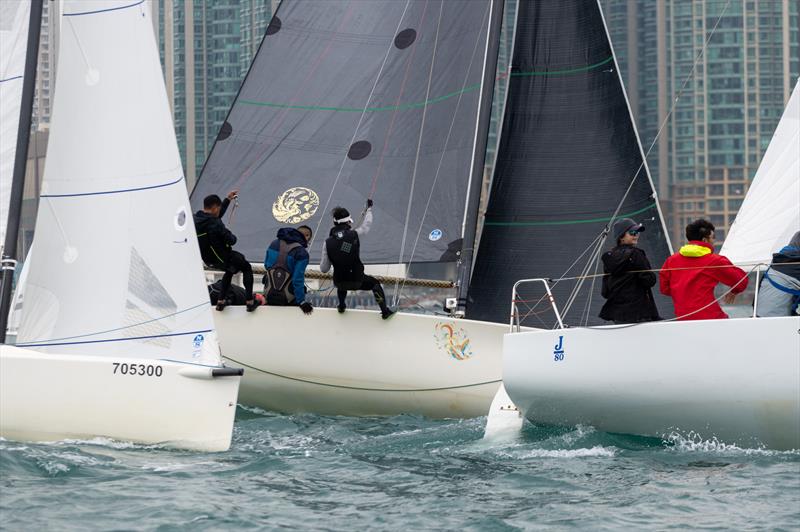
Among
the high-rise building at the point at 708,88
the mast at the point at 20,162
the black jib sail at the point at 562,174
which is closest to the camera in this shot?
the mast at the point at 20,162

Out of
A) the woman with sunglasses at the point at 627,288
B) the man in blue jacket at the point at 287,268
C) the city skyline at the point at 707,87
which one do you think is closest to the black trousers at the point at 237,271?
the man in blue jacket at the point at 287,268

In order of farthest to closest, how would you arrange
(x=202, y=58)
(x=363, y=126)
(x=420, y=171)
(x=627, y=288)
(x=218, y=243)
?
1. (x=202, y=58)
2. (x=363, y=126)
3. (x=420, y=171)
4. (x=218, y=243)
5. (x=627, y=288)

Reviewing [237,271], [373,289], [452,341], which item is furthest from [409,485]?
[237,271]

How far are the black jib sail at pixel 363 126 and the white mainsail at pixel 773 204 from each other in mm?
2968

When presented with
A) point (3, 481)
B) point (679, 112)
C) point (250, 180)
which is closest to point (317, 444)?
point (3, 481)

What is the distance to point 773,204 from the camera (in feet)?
30.8

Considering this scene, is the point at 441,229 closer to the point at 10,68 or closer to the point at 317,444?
the point at 317,444

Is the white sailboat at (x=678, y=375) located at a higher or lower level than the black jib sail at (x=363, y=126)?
lower

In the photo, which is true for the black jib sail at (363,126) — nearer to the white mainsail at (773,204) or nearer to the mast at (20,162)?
the white mainsail at (773,204)

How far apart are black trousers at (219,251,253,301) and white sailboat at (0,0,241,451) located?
2.42 meters

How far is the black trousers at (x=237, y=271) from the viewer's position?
11203 mm

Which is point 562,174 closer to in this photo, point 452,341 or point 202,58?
point 452,341

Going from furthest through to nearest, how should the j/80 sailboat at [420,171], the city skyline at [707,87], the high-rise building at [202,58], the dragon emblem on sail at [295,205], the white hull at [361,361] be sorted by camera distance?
the city skyline at [707,87]
the high-rise building at [202,58]
the dragon emblem on sail at [295,205]
the j/80 sailboat at [420,171]
the white hull at [361,361]

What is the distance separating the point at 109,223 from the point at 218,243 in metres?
2.45
